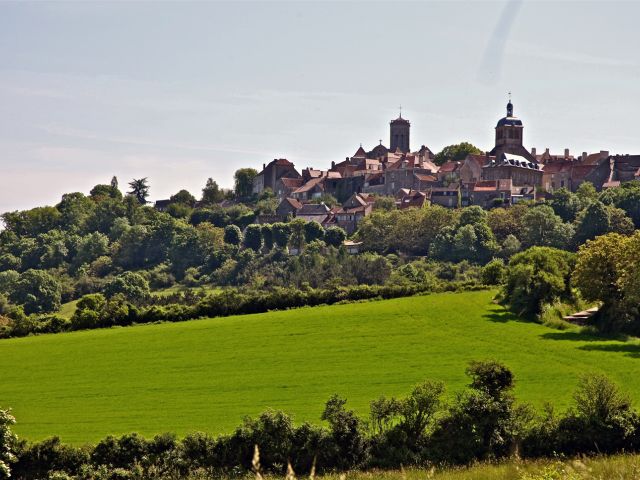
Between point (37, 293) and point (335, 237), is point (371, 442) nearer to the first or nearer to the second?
point (37, 293)

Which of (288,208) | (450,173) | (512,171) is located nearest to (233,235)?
(288,208)

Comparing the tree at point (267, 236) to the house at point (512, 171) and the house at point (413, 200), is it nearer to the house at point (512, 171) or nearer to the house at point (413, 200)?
the house at point (413, 200)

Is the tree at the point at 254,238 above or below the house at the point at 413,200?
below

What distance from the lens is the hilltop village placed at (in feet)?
439

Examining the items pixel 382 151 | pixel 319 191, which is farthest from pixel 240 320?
pixel 382 151

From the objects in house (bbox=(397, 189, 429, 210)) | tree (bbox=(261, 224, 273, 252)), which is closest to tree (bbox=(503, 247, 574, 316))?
tree (bbox=(261, 224, 273, 252))

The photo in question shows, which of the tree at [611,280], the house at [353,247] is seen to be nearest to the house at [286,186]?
the house at [353,247]

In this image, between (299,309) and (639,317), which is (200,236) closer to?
(299,309)

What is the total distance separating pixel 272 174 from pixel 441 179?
29.0 m

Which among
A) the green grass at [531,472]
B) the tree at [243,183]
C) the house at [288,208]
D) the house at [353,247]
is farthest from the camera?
the tree at [243,183]

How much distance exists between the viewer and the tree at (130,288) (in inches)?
4156

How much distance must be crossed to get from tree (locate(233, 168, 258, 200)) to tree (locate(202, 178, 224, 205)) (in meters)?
4.38

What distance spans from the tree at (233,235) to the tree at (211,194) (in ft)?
102

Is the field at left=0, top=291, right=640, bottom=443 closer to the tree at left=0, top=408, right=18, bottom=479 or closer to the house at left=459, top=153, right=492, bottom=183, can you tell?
the tree at left=0, top=408, right=18, bottom=479
